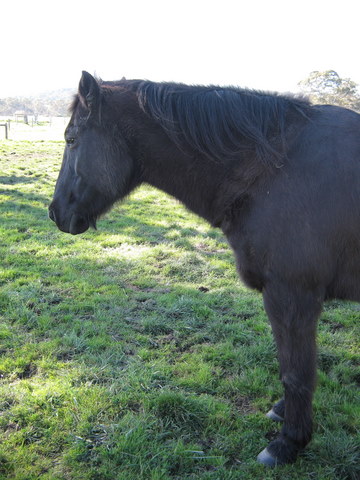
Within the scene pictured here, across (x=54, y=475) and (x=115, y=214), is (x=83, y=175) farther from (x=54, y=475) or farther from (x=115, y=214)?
(x=115, y=214)

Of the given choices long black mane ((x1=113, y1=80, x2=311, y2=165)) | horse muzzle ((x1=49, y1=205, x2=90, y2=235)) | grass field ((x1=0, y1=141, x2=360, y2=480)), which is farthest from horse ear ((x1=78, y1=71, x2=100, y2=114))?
grass field ((x1=0, y1=141, x2=360, y2=480))

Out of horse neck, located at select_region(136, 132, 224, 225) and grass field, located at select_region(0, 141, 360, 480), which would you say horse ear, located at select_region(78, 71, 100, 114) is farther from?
grass field, located at select_region(0, 141, 360, 480)

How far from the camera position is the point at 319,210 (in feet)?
7.63

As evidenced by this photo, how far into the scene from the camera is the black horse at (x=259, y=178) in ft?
7.66

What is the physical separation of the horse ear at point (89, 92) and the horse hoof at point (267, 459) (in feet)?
8.81

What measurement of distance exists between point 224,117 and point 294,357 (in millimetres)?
1666

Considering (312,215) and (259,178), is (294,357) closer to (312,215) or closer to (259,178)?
(312,215)

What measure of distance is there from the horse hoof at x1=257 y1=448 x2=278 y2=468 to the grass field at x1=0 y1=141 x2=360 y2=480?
5 centimetres

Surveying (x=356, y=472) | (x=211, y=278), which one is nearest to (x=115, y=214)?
(x=211, y=278)

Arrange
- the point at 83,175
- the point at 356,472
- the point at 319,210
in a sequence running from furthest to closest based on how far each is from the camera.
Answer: the point at 83,175 < the point at 356,472 < the point at 319,210

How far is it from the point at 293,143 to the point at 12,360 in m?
2.99

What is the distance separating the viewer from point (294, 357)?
2461mm

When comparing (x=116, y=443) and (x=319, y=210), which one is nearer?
(x=319, y=210)

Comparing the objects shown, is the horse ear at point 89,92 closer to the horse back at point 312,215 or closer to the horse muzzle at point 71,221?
the horse muzzle at point 71,221
